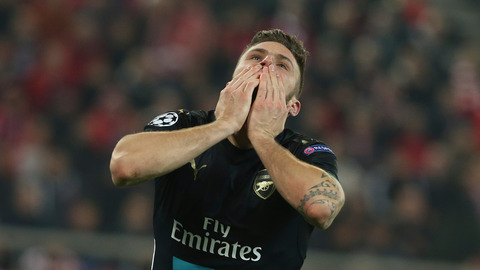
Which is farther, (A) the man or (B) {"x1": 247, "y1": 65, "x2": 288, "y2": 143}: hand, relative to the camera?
(B) {"x1": 247, "y1": 65, "x2": 288, "y2": 143}: hand

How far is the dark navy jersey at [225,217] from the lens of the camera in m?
3.73

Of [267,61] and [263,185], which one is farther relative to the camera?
[267,61]

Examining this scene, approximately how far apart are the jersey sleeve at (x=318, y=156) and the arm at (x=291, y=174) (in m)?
0.12

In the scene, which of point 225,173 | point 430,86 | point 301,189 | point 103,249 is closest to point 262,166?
point 225,173

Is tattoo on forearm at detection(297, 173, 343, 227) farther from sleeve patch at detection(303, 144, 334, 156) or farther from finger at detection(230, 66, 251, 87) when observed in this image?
finger at detection(230, 66, 251, 87)

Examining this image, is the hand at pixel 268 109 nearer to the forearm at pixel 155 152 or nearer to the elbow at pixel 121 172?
the forearm at pixel 155 152

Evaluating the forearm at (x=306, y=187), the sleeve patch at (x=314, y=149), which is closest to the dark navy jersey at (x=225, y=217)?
the sleeve patch at (x=314, y=149)

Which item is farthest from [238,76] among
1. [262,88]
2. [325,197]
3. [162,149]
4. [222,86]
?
[222,86]

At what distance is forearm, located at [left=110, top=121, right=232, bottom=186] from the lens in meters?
3.47

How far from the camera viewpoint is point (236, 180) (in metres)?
3.85

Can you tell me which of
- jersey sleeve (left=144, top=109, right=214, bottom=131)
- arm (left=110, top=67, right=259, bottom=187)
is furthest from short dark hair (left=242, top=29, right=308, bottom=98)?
arm (left=110, top=67, right=259, bottom=187)

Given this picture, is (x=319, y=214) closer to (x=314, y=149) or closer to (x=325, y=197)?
(x=325, y=197)

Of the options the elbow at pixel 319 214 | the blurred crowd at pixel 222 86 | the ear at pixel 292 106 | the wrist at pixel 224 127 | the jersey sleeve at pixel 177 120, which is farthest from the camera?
the blurred crowd at pixel 222 86

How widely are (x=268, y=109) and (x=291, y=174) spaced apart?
485 mm
